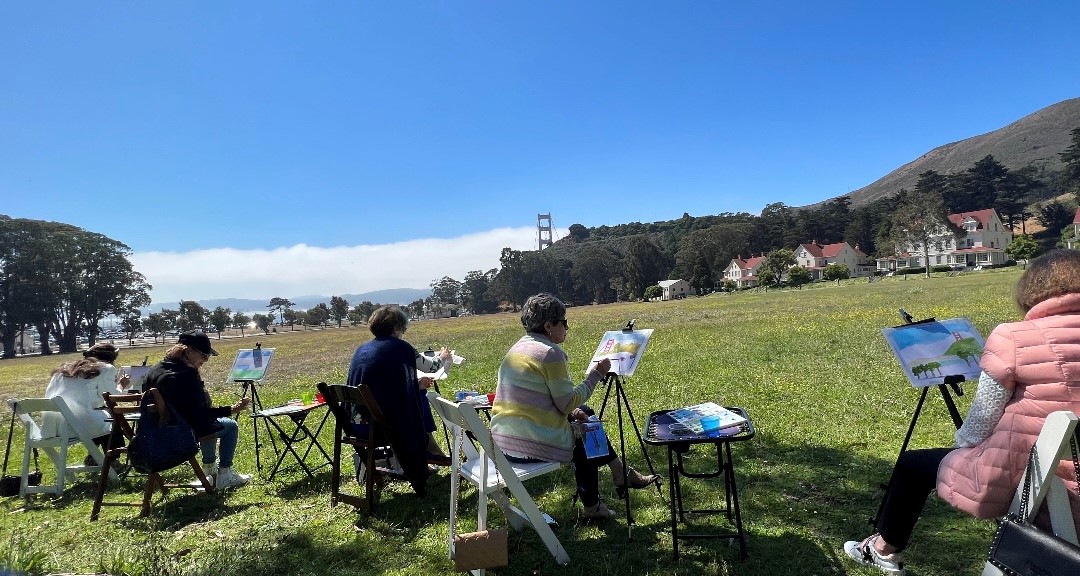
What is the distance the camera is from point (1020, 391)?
7.55 ft

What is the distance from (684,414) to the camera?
3.64m

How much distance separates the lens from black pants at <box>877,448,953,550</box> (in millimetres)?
2844

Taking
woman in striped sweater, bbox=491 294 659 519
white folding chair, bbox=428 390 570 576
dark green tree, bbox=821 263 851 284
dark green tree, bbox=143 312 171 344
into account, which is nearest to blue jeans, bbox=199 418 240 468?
white folding chair, bbox=428 390 570 576

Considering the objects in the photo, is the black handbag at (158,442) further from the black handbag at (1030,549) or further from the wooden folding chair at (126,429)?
the black handbag at (1030,549)

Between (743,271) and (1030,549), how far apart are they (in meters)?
90.4

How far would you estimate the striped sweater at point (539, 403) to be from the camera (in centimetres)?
354

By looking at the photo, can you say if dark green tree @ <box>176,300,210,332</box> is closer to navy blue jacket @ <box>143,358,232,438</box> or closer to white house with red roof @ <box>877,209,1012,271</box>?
navy blue jacket @ <box>143,358,232,438</box>

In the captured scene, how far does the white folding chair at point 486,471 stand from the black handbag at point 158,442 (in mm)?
2742

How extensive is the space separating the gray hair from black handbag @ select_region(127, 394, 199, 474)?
3.48m

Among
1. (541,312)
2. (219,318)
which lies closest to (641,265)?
(219,318)

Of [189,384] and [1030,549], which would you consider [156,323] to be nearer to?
[189,384]

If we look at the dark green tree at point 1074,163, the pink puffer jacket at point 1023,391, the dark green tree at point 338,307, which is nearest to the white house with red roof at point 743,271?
the dark green tree at point 1074,163

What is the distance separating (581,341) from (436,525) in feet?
52.9

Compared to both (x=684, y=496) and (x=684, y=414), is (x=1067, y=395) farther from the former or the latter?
(x=684, y=496)
